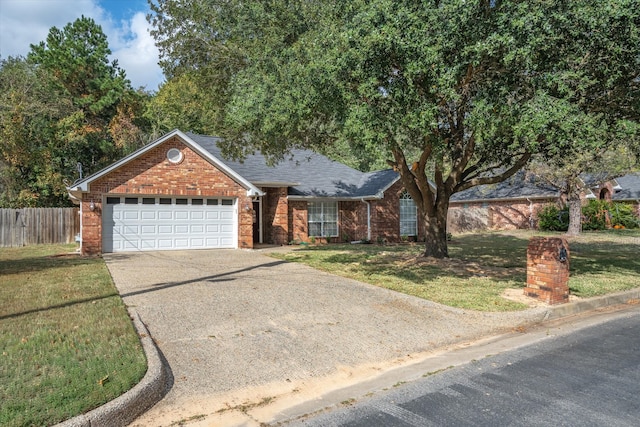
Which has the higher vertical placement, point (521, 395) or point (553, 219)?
point (553, 219)

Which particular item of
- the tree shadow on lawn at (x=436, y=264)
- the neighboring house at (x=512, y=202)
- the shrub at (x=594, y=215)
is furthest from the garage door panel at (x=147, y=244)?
the shrub at (x=594, y=215)

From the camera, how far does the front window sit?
21.5 m

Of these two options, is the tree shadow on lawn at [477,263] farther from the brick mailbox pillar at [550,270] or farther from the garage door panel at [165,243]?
the garage door panel at [165,243]

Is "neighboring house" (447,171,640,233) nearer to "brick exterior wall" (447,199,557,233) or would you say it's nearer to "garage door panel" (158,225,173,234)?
"brick exterior wall" (447,199,557,233)

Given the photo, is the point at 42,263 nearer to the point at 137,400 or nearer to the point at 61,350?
the point at 61,350

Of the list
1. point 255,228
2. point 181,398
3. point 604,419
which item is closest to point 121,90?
point 255,228

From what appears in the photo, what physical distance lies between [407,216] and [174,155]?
12.2 metres

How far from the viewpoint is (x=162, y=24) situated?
1391 centimetres

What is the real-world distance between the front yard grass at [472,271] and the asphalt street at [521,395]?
2343 mm

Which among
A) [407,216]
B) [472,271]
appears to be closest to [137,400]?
[472,271]

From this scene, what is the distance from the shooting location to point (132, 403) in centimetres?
408

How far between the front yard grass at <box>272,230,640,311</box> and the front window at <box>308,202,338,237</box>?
4.11m

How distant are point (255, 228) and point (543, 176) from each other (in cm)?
1634

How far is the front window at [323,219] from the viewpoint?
21547 millimetres
